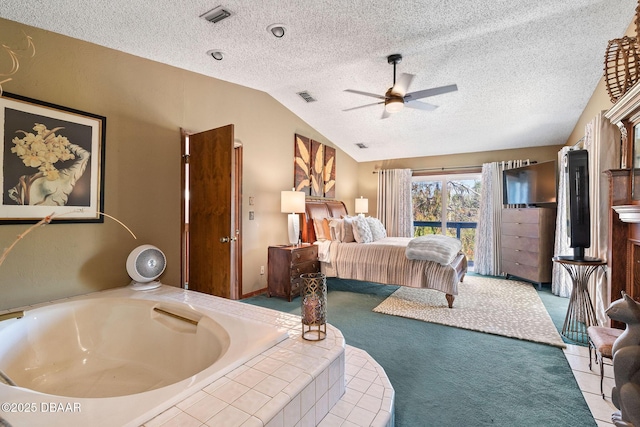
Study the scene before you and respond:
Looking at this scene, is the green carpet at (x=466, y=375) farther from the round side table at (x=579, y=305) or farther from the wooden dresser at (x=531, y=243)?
the wooden dresser at (x=531, y=243)

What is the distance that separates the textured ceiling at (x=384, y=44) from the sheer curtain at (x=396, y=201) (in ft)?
6.22

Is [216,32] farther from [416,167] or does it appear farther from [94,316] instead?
[416,167]

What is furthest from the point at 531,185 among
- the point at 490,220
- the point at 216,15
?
the point at 216,15

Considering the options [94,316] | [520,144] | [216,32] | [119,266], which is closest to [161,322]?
[94,316]

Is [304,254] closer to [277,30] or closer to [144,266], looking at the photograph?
[144,266]

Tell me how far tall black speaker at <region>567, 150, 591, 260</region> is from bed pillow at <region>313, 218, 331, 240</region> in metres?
2.91

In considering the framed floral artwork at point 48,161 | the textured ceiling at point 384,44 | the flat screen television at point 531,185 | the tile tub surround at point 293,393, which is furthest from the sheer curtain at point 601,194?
the framed floral artwork at point 48,161

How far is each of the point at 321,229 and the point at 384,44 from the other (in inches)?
107

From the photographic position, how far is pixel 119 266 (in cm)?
256

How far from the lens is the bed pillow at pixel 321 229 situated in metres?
4.57

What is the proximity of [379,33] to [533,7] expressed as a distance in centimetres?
118

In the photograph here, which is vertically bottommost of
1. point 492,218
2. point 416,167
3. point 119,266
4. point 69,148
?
point 119,266

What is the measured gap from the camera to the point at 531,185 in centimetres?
470

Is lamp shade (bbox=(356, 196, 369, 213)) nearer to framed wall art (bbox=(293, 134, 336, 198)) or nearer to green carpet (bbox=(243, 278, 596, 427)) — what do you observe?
framed wall art (bbox=(293, 134, 336, 198))
